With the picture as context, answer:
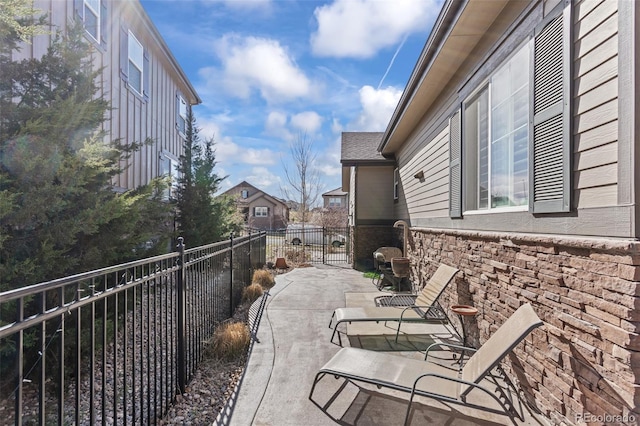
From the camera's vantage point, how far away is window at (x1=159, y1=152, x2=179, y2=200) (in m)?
9.81

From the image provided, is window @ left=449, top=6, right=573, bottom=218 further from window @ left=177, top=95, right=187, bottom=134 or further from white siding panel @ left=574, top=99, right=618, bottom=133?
window @ left=177, top=95, right=187, bottom=134

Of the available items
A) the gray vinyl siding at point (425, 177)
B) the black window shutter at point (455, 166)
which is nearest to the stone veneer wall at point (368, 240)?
the gray vinyl siding at point (425, 177)

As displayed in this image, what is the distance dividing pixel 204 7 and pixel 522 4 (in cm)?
596

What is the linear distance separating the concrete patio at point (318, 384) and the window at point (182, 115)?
8.39 meters

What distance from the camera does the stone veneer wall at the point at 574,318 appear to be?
74.0 inches

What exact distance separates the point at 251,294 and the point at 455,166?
4488mm

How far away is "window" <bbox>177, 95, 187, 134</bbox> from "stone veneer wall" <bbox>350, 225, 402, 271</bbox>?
7304 millimetres

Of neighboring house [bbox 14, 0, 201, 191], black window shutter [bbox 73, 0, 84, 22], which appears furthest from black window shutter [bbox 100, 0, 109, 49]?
black window shutter [bbox 73, 0, 84, 22]

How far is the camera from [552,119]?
2.67 m

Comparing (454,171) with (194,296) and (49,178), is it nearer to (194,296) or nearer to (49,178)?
(194,296)

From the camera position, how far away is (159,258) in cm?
267

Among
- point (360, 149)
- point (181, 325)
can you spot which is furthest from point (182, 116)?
point (181, 325)

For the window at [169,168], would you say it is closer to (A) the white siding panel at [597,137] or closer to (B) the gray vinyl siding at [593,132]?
(B) the gray vinyl siding at [593,132]

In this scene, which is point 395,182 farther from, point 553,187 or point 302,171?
point 302,171
